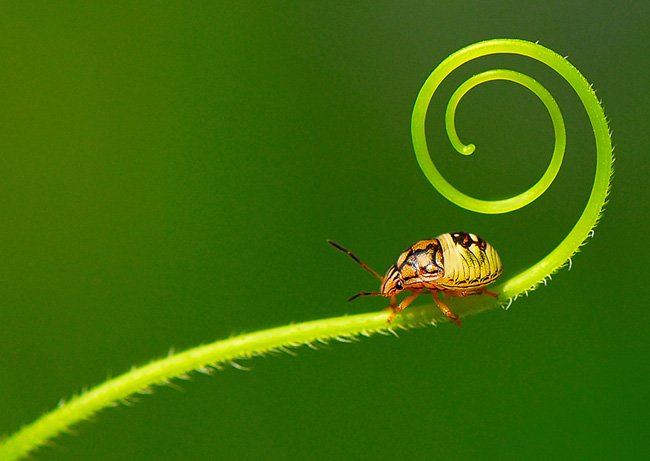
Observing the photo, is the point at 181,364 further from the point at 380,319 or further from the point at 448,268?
the point at 448,268

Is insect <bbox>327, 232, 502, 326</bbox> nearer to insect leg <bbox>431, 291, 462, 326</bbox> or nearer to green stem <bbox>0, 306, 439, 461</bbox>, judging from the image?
insect leg <bbox>431, 291, 462, 326</bbox>

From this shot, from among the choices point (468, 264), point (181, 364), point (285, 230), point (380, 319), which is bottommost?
point (181, 364)

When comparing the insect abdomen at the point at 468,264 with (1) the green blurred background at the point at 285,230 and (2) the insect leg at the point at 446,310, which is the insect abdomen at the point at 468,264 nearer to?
(2) the insect leg at the point at 446,310

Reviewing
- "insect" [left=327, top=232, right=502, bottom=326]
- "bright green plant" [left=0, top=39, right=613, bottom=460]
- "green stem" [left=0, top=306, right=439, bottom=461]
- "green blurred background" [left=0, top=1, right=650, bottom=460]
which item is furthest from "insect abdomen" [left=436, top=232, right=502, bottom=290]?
"green blurred background" [left=0, top=1, right=650, bottom=460]

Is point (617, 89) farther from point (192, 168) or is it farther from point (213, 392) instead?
point (213, 392)

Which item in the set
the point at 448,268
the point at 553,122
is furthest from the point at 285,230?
the point at 553,122

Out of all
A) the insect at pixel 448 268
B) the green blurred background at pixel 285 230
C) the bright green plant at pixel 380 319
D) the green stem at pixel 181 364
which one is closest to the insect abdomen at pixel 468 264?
the insect at pixel 448 268
